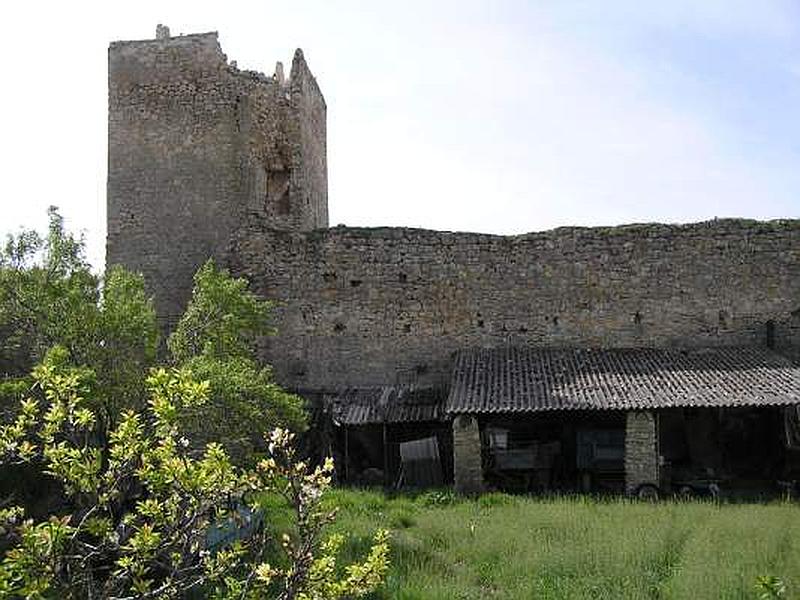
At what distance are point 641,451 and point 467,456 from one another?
2650mm

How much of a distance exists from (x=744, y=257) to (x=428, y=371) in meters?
6.28

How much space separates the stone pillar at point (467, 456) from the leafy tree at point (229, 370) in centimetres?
305

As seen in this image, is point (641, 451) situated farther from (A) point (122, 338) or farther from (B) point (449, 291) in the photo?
(A) point (122, 338)

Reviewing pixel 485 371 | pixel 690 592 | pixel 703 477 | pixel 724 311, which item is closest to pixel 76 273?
pixel 485 371

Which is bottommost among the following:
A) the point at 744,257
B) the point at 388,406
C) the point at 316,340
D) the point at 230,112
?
the point at 388,406

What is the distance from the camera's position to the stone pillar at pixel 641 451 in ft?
45.3

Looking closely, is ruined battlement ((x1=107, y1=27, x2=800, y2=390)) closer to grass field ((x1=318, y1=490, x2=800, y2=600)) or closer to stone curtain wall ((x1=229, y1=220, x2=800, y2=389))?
stone curtain wall ((x1=229, y1=220, x2=800, y2=389))

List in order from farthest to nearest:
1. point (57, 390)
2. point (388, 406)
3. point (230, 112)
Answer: point (230, 112) < point (388, 406) < point (57, 390)

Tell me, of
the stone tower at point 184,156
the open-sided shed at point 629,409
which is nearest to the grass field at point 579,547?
the open-sided shed at point 629,409

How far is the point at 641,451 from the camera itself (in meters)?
13.8

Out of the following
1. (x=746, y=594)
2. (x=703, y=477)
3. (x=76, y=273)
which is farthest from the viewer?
(x=703, y=477)

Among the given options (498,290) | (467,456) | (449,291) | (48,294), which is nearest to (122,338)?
(48,294)

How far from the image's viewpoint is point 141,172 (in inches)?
707

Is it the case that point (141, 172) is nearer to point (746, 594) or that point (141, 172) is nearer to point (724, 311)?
point (724, 311)
